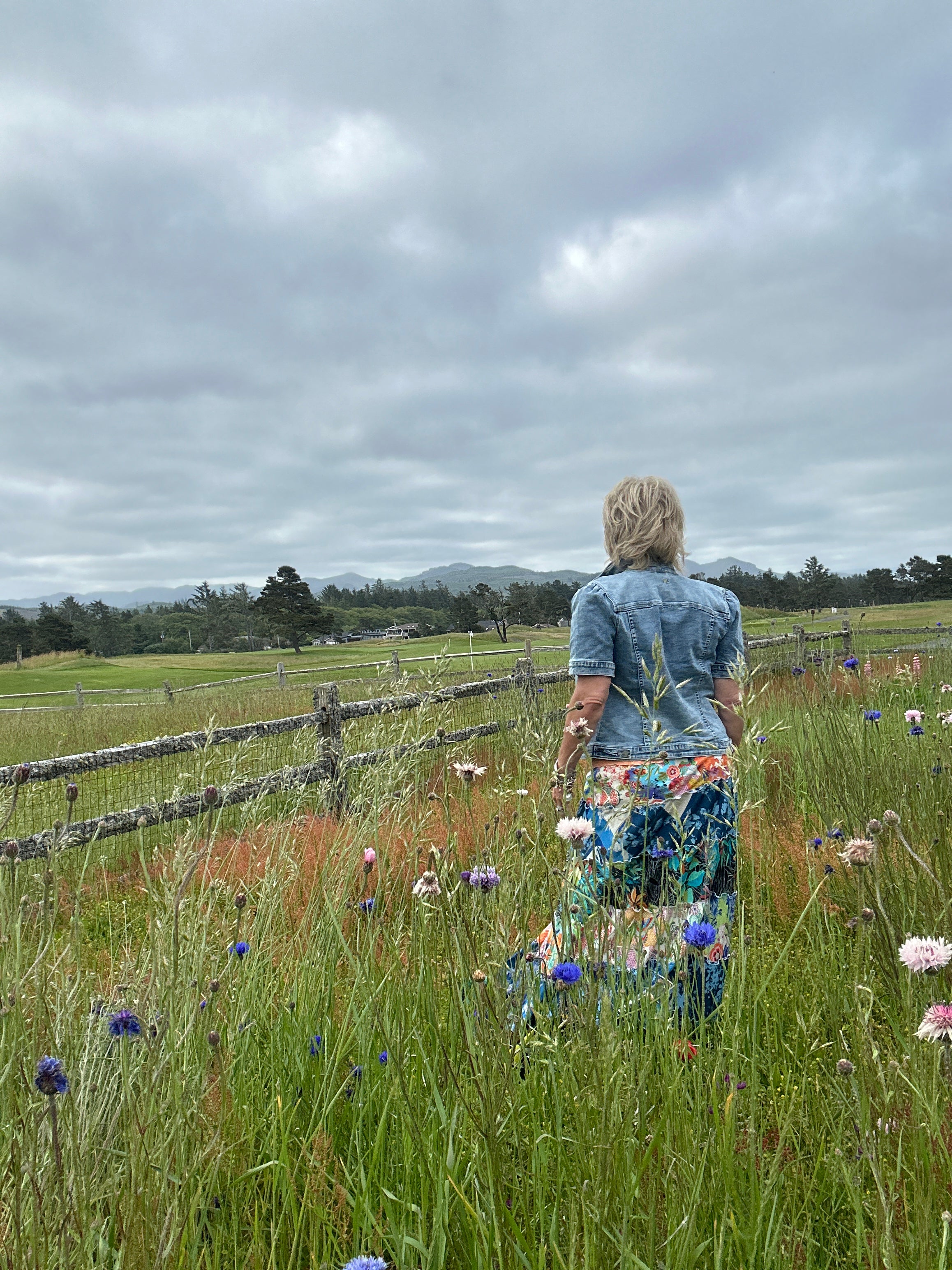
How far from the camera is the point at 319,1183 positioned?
1.36 meters

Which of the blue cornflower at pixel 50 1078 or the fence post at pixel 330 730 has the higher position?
the blue cornflower at pixel 50 1078

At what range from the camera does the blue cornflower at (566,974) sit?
1327mm

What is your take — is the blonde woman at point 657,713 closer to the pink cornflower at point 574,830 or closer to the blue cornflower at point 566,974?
the pink cornflower at point 574,830

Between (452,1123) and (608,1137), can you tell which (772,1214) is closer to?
(608,1137)

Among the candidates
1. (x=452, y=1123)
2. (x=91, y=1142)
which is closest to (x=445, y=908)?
(x=452, y=1123)

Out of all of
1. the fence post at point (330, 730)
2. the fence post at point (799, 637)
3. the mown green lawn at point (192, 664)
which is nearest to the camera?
the fence post at point (330, 730)

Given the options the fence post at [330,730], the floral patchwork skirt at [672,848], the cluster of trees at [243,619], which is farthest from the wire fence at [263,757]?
the cluster of trees at [243,619]

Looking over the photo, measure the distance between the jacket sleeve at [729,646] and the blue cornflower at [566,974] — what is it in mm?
1748

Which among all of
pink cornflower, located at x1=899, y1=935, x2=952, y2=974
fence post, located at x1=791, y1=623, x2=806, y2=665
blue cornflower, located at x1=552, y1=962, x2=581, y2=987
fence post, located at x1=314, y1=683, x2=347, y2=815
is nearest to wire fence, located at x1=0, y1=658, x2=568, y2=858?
fence post, located at x1=314, y1=683, x2=347, y2=815

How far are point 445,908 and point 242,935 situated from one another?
2.76 feet

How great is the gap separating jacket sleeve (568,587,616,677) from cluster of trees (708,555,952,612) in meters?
90.2

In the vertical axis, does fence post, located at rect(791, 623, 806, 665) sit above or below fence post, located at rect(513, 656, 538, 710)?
above

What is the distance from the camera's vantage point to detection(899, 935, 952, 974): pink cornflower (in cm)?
116

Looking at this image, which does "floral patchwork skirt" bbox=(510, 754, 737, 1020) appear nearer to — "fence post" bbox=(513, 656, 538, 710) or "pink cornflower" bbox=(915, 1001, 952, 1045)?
"pink cornflower" bbox=(915, 1001, 952, 1045)
